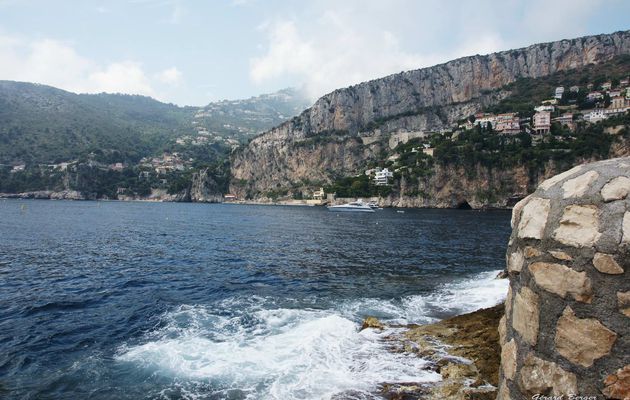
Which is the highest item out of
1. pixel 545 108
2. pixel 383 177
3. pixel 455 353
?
pixel 545 108

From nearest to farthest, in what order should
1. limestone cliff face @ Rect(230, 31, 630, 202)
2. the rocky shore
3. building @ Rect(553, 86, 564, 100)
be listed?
the rocky shore
building @ Rect(553, 86, 564, 100)
limestone cliff face @ Rect(230, 31, 630, 202)

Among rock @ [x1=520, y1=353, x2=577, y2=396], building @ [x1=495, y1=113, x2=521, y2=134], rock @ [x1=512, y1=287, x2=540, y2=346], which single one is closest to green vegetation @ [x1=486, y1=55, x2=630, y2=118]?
building @ [x1=495, y1=113, x2=521, y2=134]

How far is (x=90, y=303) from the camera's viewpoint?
17531 millimetres

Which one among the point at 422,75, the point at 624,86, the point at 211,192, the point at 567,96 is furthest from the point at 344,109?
the point at 624,86

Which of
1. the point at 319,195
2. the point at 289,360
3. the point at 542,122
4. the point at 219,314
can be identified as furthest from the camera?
the point at 319,195

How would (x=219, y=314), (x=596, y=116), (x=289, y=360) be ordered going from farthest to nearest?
(x=596, y=116) < (x=219, y=314) < (x=289, y=360)

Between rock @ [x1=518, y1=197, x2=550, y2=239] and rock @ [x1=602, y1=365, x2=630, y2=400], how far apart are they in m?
1.32

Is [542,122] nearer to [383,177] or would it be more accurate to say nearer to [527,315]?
[383,177]

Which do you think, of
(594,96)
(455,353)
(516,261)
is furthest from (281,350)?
(594,96)

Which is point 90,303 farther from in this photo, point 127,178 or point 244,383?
point 127,178

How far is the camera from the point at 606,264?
3.46 meters

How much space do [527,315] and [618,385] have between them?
89cm

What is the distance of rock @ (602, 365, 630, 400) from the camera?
335cm

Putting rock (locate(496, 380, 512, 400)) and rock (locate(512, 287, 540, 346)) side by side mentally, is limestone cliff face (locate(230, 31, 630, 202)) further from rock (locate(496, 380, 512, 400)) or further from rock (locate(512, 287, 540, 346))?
rock (locate(512, 287, 540, 346))
